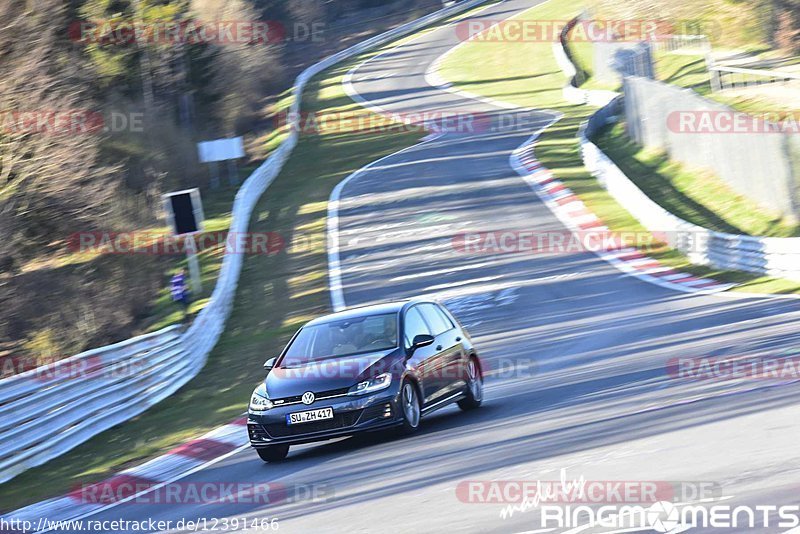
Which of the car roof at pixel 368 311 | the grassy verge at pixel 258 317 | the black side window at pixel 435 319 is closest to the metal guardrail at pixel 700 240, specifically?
the grassy verge at pixel 258 317

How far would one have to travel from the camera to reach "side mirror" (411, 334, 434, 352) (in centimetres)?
1240

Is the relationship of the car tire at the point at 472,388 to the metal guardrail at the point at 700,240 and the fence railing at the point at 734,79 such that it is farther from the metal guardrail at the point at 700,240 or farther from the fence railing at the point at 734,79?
the fence railing at the point at 734,79

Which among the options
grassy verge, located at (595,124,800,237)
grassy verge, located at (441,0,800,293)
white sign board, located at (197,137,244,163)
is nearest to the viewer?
grassy verge, located at (441,0,800,293)

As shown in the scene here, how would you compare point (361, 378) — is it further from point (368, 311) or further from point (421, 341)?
point (368, 311)

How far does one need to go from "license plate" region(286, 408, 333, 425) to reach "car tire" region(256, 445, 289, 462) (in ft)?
1.19

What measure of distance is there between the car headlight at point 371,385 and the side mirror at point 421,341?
771mm

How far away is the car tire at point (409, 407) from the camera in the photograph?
11.8 meters

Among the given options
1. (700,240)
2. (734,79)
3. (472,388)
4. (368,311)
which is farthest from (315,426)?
(734,79)

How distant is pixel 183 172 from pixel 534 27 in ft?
127

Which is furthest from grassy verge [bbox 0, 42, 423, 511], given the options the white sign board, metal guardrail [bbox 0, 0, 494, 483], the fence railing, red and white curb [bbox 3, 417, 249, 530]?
the fence railing

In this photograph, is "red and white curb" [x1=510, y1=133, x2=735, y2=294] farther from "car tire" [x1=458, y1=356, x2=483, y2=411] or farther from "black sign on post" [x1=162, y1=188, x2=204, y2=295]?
"black sign on post" [x1=162, y1=188, x2=204, y2=295]

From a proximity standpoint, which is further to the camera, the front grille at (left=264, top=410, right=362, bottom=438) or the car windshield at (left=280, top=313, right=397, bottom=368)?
the car windshield at (left=280, top=313, right=397, bottom=368)

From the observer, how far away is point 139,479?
485 inches

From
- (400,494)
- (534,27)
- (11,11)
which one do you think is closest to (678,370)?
(400,494)
